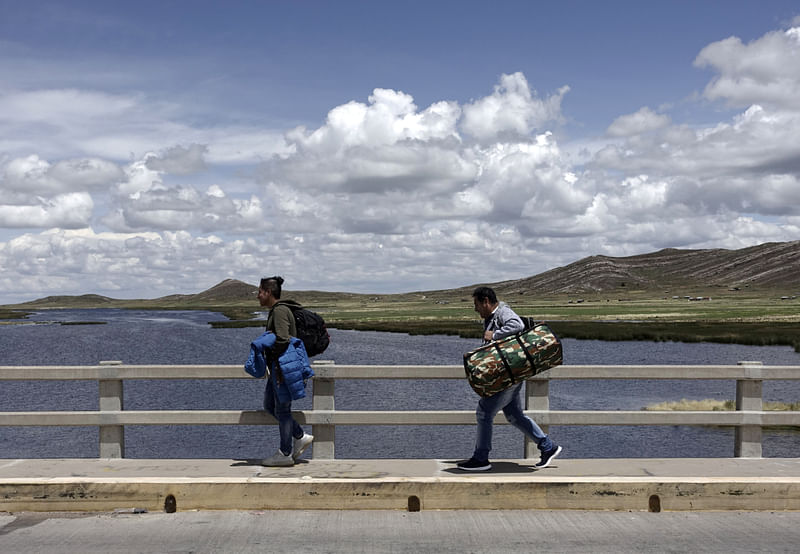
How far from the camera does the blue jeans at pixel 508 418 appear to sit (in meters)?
8.66

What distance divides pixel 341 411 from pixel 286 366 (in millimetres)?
1158

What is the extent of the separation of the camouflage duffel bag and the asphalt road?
1.30 metres

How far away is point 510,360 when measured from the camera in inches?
327

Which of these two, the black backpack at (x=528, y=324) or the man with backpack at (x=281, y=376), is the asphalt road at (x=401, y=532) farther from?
the black backpack at (x=528, y=324)

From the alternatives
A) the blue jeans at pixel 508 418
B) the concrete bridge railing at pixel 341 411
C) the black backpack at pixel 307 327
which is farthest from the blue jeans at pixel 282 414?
the blue jeans at pixel 508 418

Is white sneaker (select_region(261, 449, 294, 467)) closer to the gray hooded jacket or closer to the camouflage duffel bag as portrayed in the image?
the camouflage duffel bag

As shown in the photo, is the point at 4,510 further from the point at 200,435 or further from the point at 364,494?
the point at 200,435

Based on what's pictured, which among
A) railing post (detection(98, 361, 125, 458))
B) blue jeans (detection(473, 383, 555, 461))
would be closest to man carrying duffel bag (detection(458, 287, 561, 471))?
blue jeans (detection(473, 383, 555, 461))

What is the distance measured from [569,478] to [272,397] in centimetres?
331

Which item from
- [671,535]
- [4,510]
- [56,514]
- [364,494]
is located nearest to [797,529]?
[671,535]

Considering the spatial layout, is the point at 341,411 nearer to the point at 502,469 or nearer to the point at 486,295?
the point at 502,469

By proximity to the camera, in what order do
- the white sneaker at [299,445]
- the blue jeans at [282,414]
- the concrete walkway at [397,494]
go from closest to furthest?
1. the concrete walkway at [397,494]
2. the blue jeans at [282,414]
3. the white sneaker at [299,445]

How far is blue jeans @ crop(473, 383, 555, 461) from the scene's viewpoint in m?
8.66

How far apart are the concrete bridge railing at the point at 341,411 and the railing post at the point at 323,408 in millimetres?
12
